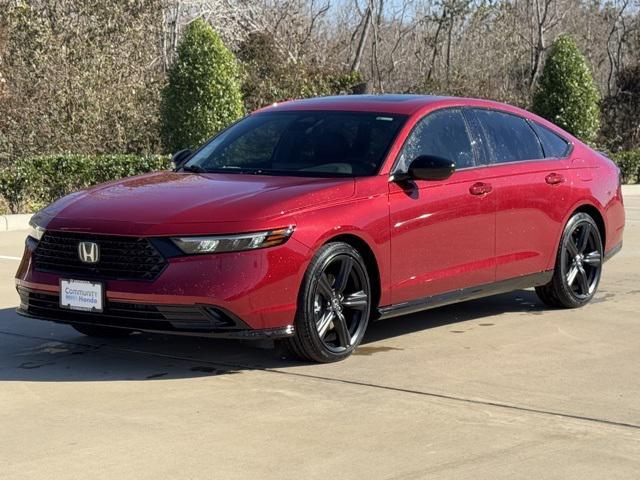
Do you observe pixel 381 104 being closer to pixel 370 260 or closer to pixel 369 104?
pixel 369 104

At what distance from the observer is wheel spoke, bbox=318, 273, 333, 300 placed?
272 inches

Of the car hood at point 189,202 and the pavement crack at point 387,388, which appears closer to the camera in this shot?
the pavement crack at point 387,388

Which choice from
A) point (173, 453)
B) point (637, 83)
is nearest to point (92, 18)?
point (637, 83)

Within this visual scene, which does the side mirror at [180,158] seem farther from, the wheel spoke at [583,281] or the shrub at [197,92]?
the shrub at [197,92]

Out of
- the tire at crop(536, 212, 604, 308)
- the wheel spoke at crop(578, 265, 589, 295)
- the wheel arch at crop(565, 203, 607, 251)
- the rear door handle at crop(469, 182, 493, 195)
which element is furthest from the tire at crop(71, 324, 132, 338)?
the wheel arch at crop(565, 203, 607, 251)

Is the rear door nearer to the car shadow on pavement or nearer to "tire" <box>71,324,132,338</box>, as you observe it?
the car shadow on pavement

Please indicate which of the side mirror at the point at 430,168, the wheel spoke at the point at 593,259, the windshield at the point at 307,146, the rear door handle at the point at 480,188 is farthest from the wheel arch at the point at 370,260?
the wheel spoke at the point at 593,259

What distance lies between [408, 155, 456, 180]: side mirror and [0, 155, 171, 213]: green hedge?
1050 cm

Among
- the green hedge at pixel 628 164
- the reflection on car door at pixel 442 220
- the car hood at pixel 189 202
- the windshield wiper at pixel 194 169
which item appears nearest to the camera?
the car hood at pixel 189 202

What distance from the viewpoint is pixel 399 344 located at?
7.79m

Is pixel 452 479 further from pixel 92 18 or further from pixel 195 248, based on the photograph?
pixel 92 18

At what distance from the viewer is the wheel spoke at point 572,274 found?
29.7ft

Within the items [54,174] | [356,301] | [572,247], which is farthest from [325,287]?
[54,174]

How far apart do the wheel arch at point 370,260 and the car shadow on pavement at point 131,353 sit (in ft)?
1.22
